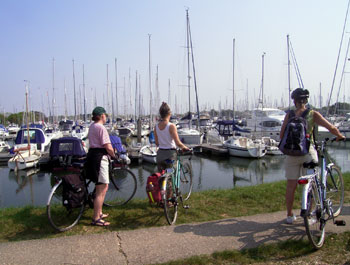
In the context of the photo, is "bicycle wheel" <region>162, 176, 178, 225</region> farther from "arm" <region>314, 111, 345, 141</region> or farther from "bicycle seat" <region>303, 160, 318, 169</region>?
"arm" <region>314, 111, 345, 141</region>

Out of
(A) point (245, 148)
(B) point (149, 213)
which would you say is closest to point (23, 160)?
(A) point (245, 148)

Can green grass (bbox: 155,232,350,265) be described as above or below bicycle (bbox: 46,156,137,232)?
below

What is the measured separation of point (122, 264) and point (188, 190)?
10.1 ft

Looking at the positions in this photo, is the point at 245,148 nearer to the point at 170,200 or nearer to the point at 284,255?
the point at 170,200

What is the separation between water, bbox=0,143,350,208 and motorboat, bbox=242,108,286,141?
768cm

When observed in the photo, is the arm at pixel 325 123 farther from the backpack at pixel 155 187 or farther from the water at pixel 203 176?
Answer: the water at pixel 203 176

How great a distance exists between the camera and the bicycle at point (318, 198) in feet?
12.4

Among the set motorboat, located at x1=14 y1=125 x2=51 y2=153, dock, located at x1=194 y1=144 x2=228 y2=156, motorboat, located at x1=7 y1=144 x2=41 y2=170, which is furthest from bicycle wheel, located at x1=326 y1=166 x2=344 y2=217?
motorboat, located at x1=14 y1=125 x2=51 y2=153

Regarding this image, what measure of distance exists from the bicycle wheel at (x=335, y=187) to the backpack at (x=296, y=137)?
84 cm

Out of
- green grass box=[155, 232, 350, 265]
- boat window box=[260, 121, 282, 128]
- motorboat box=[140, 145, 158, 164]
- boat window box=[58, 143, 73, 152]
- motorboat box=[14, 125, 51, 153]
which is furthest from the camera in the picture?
boat window box=[260, 121, 282, 128]

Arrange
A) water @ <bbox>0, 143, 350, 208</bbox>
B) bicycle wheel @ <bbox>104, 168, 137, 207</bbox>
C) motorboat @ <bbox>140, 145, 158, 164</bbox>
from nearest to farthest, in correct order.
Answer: bicycle wheel @ <bbox>104, 168, 137, 207</bbox>
water @ <bbox>0, 143, 350, 208</bbox>
motorboat @ <bbox>140, 145, 158, 164</bbox>

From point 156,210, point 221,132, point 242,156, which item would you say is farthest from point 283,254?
point 221,132

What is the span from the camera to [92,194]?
507 cm

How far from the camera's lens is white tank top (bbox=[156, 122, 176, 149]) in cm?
544
